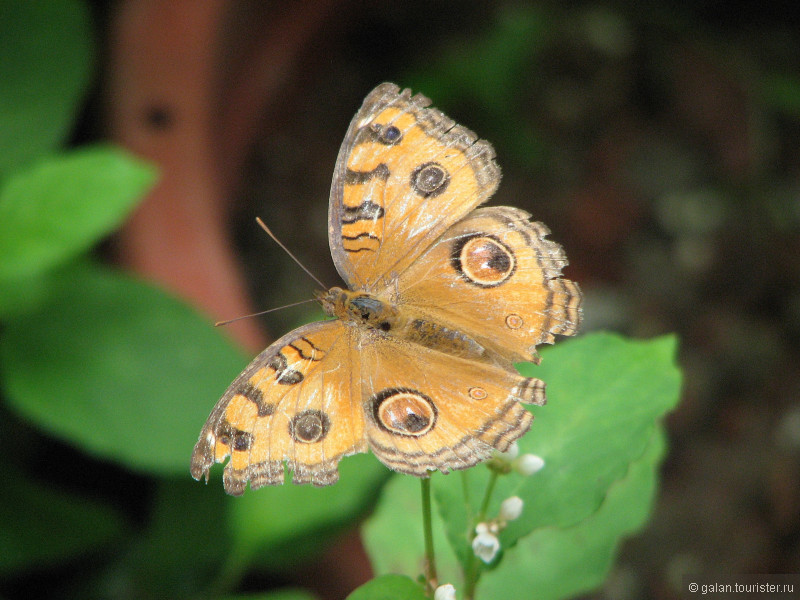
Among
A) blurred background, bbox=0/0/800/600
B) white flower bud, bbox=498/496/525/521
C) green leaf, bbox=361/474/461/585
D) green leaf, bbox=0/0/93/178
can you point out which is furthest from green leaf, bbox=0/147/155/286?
white flower bud, bbox=498/496/525/521

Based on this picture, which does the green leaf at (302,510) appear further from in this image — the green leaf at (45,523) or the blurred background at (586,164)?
the blurred background at (586,164)

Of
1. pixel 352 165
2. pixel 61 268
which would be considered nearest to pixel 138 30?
pixel 61 268

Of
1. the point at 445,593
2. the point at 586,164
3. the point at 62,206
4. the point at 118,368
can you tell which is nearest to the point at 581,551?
the point at 445,593

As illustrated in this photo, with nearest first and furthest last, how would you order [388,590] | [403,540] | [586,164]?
1. [388,590]
2. [403,540]
3. [586,164]

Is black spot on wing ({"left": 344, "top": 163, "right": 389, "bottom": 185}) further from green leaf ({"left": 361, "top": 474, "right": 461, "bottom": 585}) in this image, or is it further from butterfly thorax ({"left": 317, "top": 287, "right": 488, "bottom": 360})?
green leaf ({"left": 361, "top": 474, "right": 461, "bottom": 585})

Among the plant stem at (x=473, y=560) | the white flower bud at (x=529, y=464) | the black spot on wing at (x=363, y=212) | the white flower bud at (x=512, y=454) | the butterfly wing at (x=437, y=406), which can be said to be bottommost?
the plant stem at (x=473, y=560)

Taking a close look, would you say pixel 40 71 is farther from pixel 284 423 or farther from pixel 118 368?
pixel 284 423

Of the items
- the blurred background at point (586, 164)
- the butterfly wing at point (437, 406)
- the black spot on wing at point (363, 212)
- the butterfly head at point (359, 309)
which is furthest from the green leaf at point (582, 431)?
the blurred background at point (586, 164)
